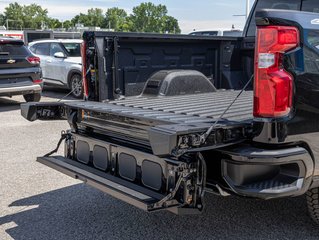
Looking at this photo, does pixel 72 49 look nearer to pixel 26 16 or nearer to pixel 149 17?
pixel 149 17

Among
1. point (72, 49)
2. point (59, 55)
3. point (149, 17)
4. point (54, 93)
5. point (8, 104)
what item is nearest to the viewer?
point (8, 104)

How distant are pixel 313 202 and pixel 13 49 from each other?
30.3 ft

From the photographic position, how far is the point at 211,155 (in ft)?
10.1

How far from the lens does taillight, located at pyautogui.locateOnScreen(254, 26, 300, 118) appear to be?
286cm

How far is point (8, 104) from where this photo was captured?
40.0 feet

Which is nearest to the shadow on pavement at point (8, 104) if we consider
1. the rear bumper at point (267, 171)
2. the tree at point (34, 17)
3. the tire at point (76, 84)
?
the tire at point (76, 84)

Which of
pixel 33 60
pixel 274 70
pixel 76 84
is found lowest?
pixel 76 84

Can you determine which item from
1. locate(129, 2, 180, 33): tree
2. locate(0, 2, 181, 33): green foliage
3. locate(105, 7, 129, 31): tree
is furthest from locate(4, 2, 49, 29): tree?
locate(129, 2, 180, 33): tree

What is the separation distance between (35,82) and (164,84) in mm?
7472

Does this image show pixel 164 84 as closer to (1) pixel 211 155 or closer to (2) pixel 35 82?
(1) pixel 211 155

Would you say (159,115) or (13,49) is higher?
(13,49)

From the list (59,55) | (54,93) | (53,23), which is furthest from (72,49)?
(53,23)

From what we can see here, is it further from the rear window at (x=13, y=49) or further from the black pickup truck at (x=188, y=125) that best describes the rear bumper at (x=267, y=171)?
the rear window at (x=13, y=49)

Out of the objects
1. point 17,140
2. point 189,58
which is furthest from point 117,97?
point 17,140
